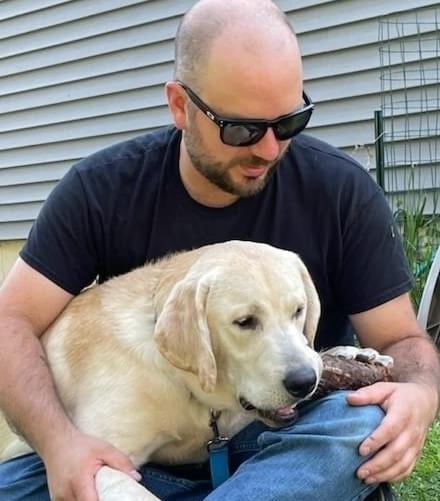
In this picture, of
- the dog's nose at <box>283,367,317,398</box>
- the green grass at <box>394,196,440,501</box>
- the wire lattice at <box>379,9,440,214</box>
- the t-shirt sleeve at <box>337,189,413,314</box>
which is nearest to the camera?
the dog's nose at <box>283,367,317,398</box>

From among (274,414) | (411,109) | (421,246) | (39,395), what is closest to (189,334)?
(274,414)

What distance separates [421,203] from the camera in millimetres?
6172

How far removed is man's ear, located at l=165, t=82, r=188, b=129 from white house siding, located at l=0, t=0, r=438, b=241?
11.1 ft

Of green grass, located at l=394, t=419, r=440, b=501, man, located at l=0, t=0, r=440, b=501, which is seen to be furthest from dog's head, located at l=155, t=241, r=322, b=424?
green grass, located at l=394, t=419, r=440, b=501

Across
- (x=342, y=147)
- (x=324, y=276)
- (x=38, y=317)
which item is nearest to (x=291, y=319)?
(x=324, y=276)

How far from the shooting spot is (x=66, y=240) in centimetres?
306

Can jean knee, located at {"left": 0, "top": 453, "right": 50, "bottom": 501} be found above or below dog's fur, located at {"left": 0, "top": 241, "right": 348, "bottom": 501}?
below

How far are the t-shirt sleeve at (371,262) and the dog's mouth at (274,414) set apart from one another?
51 centimetres

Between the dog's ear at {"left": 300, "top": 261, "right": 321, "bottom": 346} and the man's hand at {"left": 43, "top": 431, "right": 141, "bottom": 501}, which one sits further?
the dog's ear at {"left": 300, "top": 261, "right": 321, "bottom": 346}

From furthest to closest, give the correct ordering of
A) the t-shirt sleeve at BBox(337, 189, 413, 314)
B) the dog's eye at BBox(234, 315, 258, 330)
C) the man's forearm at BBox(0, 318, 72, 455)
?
the t-shirt sleeve at BBox(337, 189, 413, 314) → the man's forearm at BBox(0, 318, 72, 455) → the dog's eye at BBox(234, 315, 258, 330)

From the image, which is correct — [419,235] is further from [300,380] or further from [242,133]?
[300,380]

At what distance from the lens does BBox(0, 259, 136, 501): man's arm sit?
8.43 feet

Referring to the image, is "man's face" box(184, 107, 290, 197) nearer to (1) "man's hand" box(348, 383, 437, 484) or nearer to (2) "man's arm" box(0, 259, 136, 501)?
(2) "man's arm" box(0, 259, 136, 501)

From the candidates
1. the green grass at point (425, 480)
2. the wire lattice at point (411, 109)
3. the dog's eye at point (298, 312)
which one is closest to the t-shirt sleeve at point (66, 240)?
the dog's eye at point (298, 312)
